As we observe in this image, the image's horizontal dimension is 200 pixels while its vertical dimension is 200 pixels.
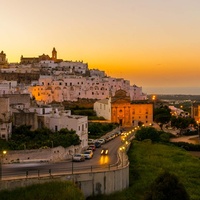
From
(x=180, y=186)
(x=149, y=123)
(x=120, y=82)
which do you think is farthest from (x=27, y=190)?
(x=120, y=82)

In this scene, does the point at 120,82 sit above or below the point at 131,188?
above

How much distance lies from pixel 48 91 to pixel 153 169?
154 ft

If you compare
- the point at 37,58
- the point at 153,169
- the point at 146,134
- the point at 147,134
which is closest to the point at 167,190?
the point at 153,169

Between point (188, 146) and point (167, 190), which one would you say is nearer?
point (167, 190)

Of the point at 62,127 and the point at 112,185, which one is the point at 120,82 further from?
the point at 112,185

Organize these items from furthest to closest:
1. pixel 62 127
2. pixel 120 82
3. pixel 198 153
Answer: pixel 120 82 < pixel 198 153 < pixel 62 127

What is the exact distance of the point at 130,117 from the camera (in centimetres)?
5872

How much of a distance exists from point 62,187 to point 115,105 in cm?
3995

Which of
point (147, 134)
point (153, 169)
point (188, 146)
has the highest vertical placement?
point (147, 134)

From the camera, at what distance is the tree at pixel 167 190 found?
1655 cm

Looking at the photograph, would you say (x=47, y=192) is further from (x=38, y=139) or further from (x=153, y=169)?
(x=153, y=169)

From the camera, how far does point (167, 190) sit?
656 inches

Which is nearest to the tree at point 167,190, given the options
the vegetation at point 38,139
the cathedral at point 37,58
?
the vegetation at point 38,139

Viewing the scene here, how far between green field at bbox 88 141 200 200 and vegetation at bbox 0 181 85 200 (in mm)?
1943
